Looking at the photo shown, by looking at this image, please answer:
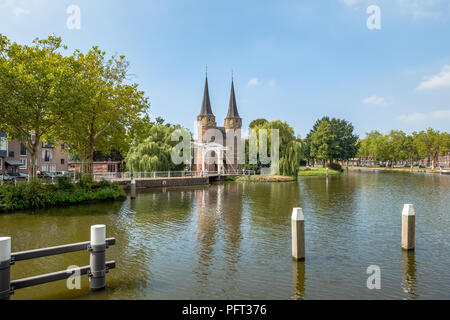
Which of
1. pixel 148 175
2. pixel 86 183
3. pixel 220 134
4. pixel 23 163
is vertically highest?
pixel 220 134

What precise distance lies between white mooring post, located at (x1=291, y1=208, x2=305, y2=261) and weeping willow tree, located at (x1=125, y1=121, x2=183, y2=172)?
31.6 meters

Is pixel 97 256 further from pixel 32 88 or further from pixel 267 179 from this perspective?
pixel 267 179

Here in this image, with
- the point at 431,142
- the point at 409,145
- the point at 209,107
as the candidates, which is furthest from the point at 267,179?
the point at 409,145

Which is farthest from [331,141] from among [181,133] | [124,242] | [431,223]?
[124,242]

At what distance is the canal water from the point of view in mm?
7531

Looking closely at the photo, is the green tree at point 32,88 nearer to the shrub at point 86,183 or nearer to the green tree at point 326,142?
the shrub at point 86,183

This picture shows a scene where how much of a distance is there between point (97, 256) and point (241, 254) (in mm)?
5139

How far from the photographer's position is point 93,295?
7035 mm

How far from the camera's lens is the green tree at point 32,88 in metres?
18.9

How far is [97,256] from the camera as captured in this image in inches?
268

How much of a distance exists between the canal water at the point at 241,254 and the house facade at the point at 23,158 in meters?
18.5

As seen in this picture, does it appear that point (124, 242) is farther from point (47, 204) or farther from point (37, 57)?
point (37, 57)

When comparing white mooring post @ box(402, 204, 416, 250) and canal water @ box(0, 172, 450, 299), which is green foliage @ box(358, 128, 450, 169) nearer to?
canal water @ box(0, 172, 450, 299)
